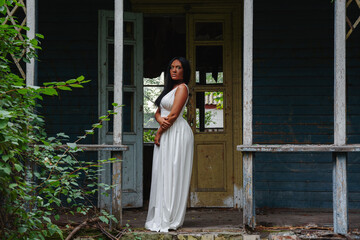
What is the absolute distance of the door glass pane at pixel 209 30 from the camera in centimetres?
637

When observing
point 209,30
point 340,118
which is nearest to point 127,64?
point 209,30

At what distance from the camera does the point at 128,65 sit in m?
6.17

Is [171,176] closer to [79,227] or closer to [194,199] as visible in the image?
[79,227]

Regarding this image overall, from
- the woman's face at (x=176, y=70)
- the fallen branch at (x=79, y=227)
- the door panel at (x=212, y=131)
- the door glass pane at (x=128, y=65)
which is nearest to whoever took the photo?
the fallen branch at (x=79, y=227)

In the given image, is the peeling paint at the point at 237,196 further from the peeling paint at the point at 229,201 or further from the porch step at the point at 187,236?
the porch step at the point at 187,236

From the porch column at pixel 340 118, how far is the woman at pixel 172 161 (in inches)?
60.7

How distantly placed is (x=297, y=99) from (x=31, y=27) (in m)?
3.64

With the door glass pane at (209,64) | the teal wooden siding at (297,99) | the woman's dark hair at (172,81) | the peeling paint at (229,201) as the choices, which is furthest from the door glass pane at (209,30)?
the peeling paint at (229,201)

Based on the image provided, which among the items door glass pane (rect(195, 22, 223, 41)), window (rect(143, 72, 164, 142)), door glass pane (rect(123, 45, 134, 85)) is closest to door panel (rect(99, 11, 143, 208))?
door glass pane (rect(123, 45, 134, 85))

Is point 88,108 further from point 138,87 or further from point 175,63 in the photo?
point 175,63

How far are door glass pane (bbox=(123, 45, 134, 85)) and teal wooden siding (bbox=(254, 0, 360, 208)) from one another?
1728mm

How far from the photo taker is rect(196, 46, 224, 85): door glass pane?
635 centimetres

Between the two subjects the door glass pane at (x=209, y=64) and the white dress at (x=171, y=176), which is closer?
the white dress at (x=171, y=176)

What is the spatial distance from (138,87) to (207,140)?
4.08 feet
